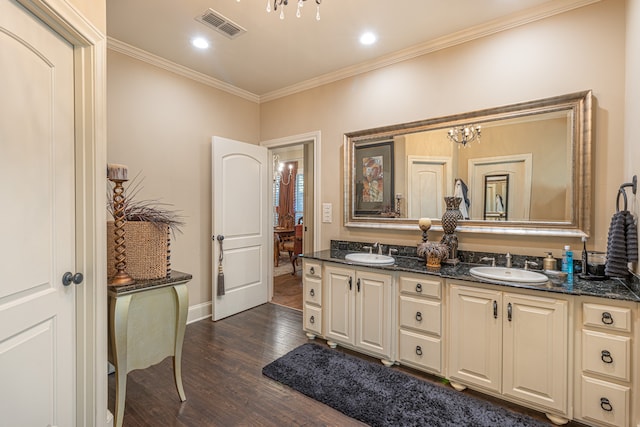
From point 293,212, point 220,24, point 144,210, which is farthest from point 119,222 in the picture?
point 293,212

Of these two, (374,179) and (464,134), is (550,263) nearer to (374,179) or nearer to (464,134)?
(464,134)

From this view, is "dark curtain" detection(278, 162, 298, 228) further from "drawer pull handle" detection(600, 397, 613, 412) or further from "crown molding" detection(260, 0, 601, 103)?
"drawer pull handle" detection(600, 397, 613, 412)

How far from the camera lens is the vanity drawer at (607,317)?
163 cm

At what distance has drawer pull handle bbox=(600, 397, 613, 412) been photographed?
167 centimetres

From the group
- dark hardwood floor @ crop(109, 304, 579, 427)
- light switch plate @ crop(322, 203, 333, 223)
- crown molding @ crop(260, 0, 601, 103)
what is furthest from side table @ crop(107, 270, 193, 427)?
crown molding @ crop(260, 0, 601, 103)

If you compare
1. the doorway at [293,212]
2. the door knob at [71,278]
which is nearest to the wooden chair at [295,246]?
the doorway at [293,212]

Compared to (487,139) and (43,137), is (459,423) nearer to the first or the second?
(487,139)

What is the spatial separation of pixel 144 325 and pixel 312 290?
1.47m

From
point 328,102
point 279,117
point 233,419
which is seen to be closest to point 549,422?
point 233,419

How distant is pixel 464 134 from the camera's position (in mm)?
2590

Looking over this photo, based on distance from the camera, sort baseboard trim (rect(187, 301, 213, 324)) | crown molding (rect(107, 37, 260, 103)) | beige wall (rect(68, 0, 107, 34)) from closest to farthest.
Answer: beige wall (rect(68, 0, 107, 34)) → crown molding (rect(107, 37, 260, 103)) → baseboard trim (rect(187, 301, 213, 324))

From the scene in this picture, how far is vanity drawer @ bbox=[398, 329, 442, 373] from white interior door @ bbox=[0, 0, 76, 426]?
82.5 inches

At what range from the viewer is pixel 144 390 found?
214cm

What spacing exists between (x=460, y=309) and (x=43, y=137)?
257 centimetres
